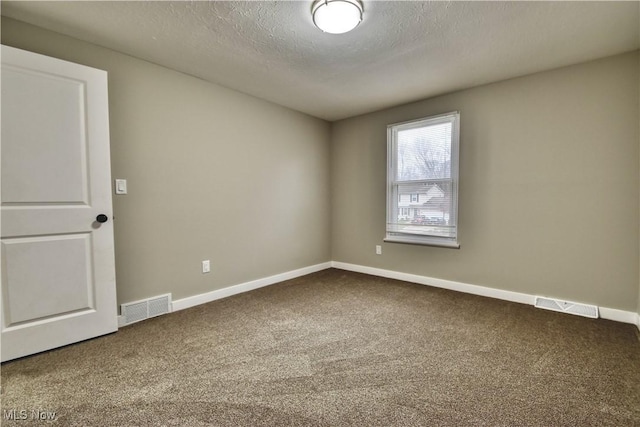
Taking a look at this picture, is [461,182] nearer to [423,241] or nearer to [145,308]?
[423,241]

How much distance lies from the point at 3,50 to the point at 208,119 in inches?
57.3

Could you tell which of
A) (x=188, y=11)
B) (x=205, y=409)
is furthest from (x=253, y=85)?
(x=205, y=409)

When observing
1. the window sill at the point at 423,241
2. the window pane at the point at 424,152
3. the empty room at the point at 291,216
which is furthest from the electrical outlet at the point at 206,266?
the window pane at the point at 424,152

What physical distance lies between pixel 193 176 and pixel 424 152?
263cm

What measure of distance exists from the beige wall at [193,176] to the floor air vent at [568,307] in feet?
8.94

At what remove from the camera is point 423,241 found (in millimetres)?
3611

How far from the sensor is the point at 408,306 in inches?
114

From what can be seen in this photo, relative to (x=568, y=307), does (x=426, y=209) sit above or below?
above

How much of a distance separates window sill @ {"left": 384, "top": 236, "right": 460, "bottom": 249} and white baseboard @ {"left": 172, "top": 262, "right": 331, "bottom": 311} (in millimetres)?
1191

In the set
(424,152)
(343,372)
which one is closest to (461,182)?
(424,152)

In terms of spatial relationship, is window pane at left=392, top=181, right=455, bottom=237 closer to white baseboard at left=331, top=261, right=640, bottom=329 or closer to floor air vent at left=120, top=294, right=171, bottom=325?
white baseboard at left=331, top=261, right=640, bottom=329

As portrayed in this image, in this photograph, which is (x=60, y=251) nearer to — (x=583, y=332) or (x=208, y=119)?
(x=208, y=119)

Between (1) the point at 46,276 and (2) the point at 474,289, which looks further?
(2) the point at 474,289

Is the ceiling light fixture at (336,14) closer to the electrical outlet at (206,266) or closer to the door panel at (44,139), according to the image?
the door panel at (44,139)
